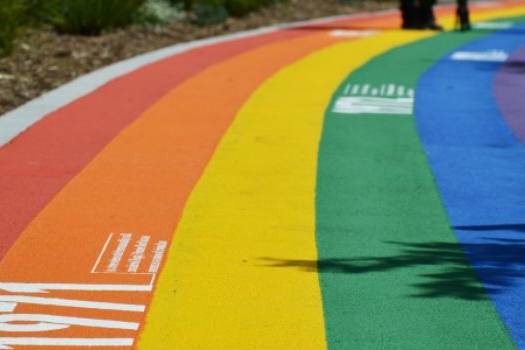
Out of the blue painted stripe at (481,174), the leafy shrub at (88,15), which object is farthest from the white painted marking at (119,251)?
the leafy shrub at (88,15)

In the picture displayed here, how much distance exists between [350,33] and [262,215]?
70.5ft

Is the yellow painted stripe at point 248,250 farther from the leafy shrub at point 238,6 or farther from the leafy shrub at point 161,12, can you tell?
the leafy shrub at point 238,6

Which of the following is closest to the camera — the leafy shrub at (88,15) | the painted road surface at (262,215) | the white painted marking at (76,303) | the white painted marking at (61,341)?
the white painted marking at (61,341)

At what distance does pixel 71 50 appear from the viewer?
2461cm

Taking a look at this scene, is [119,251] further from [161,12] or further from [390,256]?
[161,12]

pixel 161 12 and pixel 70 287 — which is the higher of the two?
pixel 70 287

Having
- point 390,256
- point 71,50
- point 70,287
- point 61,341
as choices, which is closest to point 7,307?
point 70,287

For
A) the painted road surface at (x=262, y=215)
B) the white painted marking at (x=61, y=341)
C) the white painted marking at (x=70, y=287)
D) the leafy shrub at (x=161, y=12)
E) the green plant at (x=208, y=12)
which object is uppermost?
the white painted marking at (x=61, y=341)

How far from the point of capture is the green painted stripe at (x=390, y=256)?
27.4 feet

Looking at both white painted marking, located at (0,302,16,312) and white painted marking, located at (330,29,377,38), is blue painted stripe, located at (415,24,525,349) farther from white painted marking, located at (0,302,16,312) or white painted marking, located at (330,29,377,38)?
white painted marking, located at (330,29,377,38)

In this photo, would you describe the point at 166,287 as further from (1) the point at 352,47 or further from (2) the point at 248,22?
(2) the point at 248,22

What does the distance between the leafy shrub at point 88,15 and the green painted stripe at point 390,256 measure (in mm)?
11022

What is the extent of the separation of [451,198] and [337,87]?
29.9 feet

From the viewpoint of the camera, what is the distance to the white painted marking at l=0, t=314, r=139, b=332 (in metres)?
8.31
